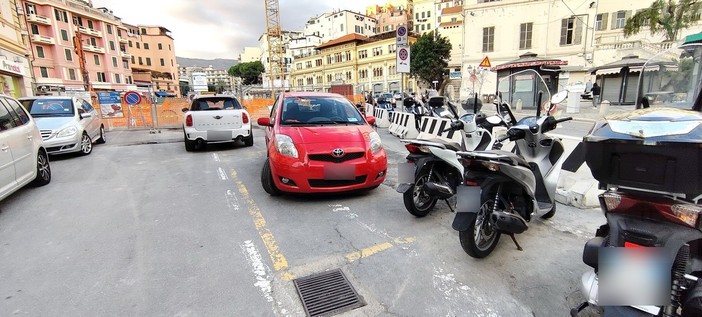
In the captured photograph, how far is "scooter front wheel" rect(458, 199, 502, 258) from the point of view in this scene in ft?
9.47

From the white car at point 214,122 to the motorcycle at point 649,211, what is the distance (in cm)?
805

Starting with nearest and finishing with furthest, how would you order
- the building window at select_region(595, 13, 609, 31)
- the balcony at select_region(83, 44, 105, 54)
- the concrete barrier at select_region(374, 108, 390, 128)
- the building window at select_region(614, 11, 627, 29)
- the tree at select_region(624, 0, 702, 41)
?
the concrete barrier at select_region(374, 108, 390, 128) → the tree at select_region(624, 0, 702, 41) → the building window at select_region(614, 11, 627, 29) → the building window at select_region(595, 13, 609, 31) → the balcony at select_region(83, 44, 105, 54)

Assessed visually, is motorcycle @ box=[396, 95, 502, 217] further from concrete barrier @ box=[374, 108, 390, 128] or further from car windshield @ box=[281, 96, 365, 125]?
concrete barrier @ box=[374, 108, 390, 128]

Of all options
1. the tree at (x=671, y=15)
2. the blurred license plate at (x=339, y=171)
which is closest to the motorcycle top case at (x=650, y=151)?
the blurred license plate at (x=339, y=171)

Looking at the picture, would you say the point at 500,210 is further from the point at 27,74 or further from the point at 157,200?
the point at 27,74

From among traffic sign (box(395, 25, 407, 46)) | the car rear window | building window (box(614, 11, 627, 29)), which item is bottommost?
the car rear window

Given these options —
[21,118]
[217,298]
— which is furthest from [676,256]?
[21,118]

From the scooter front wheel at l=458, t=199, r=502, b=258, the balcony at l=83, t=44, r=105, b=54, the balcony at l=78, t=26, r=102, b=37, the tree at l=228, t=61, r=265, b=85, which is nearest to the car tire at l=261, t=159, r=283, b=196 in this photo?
the scooter front wheel at l=458, t=199, r=502, b=258

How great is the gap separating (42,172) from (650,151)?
25.8 feet

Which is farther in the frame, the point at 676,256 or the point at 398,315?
the point at 398,315

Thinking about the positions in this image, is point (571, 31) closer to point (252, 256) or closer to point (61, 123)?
point (252, 256)

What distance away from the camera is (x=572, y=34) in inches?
1114

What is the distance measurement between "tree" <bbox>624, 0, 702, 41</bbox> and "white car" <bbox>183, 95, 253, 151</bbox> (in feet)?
85.5

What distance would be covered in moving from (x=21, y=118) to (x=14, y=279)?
3.93m
